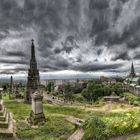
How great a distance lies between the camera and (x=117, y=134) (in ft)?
33.5

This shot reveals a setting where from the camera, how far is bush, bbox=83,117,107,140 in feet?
33.1

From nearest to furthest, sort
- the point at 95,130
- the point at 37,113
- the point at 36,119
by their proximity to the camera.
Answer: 1. the point at 95,130
2. the point at 36,119
3. the point at 37,113

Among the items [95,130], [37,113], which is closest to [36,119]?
[37,113]

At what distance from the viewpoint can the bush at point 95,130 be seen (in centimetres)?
1007

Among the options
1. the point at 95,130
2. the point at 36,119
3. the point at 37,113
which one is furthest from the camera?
the point at 37,113

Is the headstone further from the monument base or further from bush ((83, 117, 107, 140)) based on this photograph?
bush ((83, 117, 107, 140))

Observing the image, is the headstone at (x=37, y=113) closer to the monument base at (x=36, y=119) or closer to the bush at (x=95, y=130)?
the monument base at (x=36, y=119)

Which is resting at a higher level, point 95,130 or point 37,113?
point 95,130

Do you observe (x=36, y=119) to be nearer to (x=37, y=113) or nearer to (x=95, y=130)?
(x=37, y=113)

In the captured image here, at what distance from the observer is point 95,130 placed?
10.3 meters

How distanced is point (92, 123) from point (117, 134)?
1.28 metres

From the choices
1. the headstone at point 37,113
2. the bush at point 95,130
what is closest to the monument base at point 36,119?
the headstone at point 37,113

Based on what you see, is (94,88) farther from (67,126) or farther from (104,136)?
(104,136)

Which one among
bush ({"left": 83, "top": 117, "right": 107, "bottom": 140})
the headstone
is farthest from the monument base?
bush ({"left": 83, "top": 117, "right": 107, "bottom": 140})
